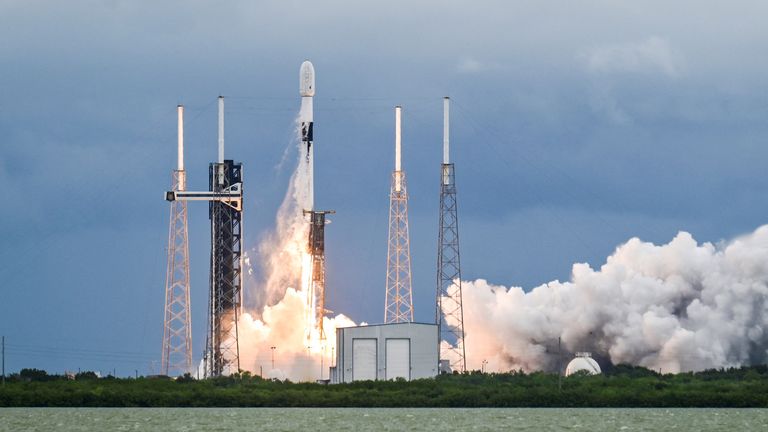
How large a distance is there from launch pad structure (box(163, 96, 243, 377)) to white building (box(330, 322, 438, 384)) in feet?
17.6

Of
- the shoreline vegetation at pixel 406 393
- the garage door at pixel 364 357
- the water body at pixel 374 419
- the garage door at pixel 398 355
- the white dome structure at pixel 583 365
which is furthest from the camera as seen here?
the white dome structure at pixel 583 365

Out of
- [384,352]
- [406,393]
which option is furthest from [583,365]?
[406,393]

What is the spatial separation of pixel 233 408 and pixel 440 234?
13.5m

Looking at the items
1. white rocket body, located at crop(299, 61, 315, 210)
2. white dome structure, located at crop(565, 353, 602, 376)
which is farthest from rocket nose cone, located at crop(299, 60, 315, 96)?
white dome structure, located at crop(565, 353, 602, 376)

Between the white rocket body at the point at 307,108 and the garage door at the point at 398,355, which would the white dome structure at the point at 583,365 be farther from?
the white rocket body at the point at 307,108

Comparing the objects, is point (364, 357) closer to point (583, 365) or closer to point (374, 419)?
point (374, 419)

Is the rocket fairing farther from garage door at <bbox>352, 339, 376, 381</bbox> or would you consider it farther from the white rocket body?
garage door at <bbox>352, 339, 376, 381</bbox>

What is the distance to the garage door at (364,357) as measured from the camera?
10388 centimetres

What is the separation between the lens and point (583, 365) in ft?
362

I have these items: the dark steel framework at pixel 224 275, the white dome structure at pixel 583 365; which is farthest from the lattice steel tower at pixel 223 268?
the white dome structure at pixel 583 365

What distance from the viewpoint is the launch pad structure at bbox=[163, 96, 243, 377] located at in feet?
341

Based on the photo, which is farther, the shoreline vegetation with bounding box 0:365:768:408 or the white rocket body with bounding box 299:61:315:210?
the white rocket body with bounding box 299:61:315:210

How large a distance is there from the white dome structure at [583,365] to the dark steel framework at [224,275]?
1759cm

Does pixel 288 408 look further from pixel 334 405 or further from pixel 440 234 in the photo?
pixel 440 234
